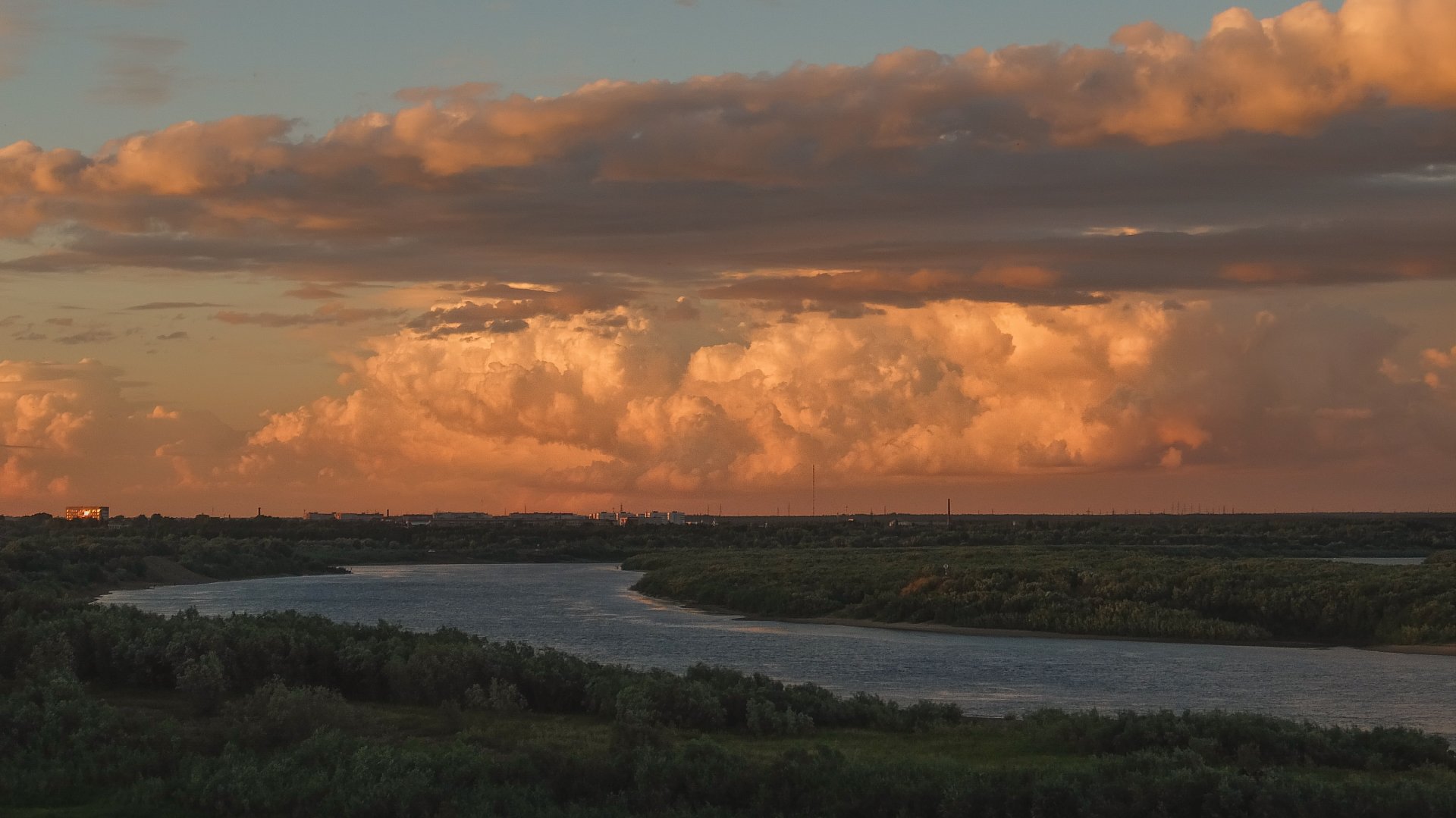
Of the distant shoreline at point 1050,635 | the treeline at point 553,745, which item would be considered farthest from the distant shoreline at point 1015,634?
the treeline at point 553,745

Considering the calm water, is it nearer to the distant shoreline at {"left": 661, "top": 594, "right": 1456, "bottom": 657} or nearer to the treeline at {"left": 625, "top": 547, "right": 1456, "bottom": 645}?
the distant shoreline at {"left": 661, "top": 594, "right": 1456, "bottom": 657}

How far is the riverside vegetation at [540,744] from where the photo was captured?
19.3 meters

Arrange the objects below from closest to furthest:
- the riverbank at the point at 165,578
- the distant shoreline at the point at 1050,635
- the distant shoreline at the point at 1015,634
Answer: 1. the distant shoreline at the point at 1050,635
2. the distant shoreline at the point at 1015,634
3. the riverbank at the point at 165,578

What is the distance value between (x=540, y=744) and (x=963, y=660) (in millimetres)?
26781

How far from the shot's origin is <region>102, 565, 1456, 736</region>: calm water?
35406mm

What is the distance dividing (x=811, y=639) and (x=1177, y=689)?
18581mm

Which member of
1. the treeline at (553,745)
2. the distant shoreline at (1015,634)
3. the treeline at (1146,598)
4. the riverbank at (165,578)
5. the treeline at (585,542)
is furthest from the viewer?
the treeline at (585,542)

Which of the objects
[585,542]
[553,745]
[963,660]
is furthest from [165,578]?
[553,745]

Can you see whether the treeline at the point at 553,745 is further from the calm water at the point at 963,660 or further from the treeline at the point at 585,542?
the treeline at the point at 585,542

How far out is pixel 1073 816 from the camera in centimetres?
1872

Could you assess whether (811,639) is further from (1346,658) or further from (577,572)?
(577,572)

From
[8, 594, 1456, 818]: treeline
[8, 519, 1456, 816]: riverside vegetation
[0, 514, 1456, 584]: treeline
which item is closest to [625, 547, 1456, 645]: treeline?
[8, 519, 1456, 816]: riverside vegetation

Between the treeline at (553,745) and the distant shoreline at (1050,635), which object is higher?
the treeline at (553,745)

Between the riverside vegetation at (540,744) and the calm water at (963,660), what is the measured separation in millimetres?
7931
